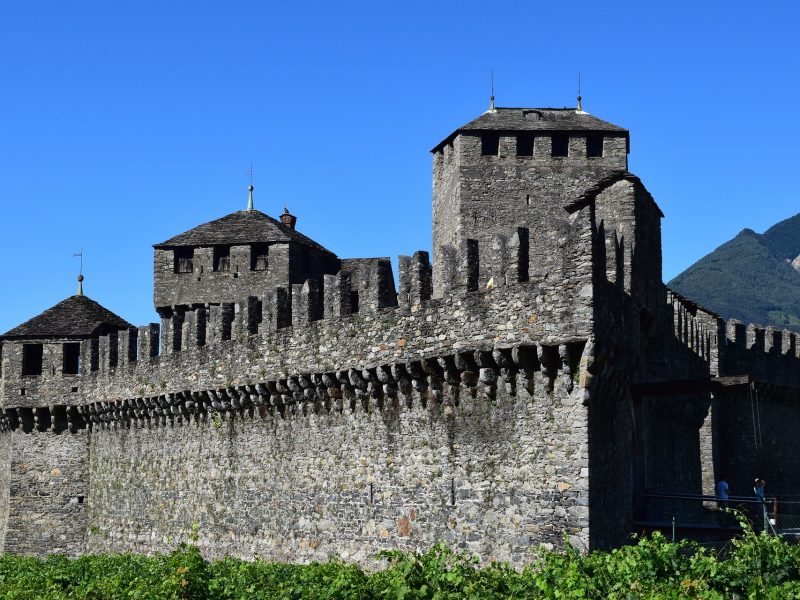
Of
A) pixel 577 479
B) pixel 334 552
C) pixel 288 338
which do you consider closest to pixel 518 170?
pixel 288 338

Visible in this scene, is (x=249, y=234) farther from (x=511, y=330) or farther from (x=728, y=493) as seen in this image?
(x=511, y=330)

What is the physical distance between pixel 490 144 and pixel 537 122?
1.96 meters

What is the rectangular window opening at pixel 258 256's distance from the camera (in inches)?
1454

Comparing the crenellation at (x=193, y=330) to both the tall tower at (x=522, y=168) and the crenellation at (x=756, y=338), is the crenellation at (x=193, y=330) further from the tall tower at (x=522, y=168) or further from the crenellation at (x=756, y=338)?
the crenellation at (x=756, y=338)

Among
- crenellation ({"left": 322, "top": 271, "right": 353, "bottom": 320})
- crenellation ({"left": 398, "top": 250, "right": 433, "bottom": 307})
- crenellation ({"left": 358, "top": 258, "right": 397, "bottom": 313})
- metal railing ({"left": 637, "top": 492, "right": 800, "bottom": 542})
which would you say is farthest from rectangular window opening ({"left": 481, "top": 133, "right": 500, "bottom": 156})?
crenellation ({"left": 398, "top": 250, "right": 433, "bottom": 307})

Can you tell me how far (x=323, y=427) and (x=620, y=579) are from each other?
10752 mm

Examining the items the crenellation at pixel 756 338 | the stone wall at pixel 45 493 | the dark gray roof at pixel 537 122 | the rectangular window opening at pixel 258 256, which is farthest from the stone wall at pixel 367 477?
the dark gray roof at pixel 537 122

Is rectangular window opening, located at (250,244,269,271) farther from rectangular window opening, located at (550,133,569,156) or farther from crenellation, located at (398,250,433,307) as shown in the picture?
crenellation, located at (398,250,433,307)

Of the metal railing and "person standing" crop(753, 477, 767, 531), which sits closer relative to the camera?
"person standing" crop(753, 477, 767, 531)

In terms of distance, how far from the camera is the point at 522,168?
1638 inches

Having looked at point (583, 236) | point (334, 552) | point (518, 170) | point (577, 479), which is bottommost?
point (334, 552)

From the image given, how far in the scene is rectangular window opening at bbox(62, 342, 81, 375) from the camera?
34.6 meters

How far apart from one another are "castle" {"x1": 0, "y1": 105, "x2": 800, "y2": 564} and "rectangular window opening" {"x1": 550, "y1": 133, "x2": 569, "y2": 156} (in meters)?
0.08

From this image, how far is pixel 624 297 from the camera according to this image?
18.9 metres
